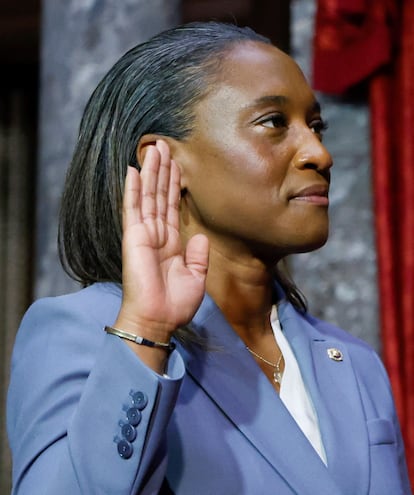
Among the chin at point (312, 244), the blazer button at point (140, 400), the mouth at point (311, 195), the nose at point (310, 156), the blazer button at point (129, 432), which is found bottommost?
the blazer button at point (129, 432)

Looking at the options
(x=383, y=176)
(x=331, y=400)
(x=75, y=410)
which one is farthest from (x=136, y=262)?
(x=383, y=176)

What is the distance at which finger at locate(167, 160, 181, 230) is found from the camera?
4.15 feet

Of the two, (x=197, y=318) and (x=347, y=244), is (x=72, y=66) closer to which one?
(x=347, y=244)

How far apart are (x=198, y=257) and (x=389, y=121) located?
1425 millimetres

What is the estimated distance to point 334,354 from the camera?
1625 millimetres

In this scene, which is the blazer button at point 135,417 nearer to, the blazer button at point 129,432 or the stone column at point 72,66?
the blazer button at point 129,432

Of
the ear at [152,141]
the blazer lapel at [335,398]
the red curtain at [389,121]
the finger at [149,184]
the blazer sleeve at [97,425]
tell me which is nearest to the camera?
the blazer sleeve at [97,425]

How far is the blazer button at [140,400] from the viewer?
1.15m

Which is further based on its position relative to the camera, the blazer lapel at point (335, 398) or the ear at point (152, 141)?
the ear at point (152, 141)

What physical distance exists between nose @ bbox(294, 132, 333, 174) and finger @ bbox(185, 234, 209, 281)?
10.3 inches

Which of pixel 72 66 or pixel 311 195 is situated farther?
pixel 72 66

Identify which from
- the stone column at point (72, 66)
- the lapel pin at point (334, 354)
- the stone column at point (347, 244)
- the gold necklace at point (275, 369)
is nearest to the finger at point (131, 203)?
the gold necklace at point (275, 369)

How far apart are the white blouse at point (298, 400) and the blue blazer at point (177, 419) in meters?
0.02

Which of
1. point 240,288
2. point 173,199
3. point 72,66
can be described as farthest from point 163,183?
point 72,66
